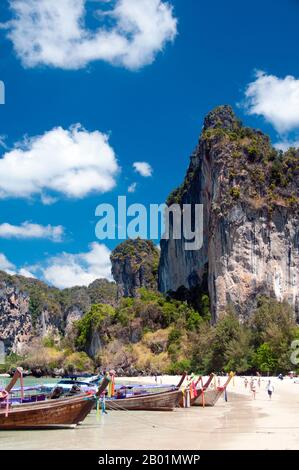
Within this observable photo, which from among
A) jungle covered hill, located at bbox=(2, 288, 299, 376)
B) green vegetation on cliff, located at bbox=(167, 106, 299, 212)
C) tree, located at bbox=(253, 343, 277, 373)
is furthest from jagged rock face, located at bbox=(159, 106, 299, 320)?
tree, located at bbox=(253, 343, 277, 373)

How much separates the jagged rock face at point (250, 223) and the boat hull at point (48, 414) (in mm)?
66110

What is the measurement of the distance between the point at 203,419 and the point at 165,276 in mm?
111275

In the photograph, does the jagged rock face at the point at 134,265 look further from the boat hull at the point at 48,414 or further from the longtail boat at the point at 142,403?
the boat hull at the point at 48,414

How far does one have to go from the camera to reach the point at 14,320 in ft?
608

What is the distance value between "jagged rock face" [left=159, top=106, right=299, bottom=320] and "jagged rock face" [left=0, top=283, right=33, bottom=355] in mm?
109835

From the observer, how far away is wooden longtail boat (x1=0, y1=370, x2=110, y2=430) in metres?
18.6

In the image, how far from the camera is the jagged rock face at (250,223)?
280ft

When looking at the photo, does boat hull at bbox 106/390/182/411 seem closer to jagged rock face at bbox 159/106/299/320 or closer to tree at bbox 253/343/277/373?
tree at bbox 253/343/277/373

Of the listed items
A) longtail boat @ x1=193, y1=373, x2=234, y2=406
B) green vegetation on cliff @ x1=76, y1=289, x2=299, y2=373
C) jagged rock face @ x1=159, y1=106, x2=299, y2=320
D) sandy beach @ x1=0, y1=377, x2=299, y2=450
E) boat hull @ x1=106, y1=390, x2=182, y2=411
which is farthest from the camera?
jagged rock face @ x1=159, y1=106, x2=299, y2=320

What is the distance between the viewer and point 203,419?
2314cm

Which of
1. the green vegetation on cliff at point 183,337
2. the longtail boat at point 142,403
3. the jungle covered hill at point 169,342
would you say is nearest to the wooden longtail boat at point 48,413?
the longtail boat at point 142,403

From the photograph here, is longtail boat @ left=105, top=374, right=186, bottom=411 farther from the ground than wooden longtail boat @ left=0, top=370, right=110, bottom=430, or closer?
closer

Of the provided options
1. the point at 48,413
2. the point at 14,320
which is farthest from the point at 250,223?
the point at 14,320

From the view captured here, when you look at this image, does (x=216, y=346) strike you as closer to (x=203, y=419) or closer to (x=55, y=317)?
(x=203, y=419)
